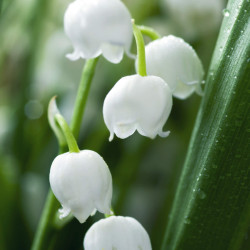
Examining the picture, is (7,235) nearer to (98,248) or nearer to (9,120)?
(9,120)

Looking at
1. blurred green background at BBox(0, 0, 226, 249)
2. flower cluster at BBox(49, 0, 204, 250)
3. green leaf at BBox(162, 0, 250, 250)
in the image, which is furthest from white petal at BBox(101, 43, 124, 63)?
blurred green background at BBox(0, 0, 226, 249)

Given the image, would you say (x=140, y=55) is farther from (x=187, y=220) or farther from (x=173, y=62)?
(x=187, y=220)

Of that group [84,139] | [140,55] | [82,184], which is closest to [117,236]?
[82,184]

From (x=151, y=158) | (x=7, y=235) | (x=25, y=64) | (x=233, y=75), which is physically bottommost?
(x=7, y=235)

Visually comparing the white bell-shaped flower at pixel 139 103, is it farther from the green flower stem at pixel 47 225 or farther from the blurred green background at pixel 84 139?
the blurred green background at pixel 84 139

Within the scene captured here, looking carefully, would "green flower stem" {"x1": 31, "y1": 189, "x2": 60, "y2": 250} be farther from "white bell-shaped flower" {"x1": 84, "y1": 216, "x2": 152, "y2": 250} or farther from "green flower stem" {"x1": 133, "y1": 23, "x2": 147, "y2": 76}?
"green flower stem" {"x1": 133, "y1": 23, "x2": 147, "y2": 76}

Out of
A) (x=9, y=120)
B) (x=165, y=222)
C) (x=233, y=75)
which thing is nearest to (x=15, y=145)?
(x=9, y=120)

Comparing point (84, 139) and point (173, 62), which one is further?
point (84, 139)
